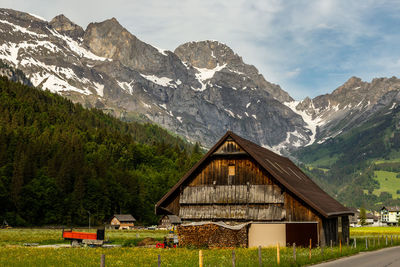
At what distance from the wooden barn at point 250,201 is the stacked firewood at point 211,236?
2.40 ft

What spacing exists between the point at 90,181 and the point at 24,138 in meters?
48.7

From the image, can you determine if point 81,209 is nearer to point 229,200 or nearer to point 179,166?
point 179,166

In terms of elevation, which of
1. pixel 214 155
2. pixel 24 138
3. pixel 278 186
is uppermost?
pixel 24 138

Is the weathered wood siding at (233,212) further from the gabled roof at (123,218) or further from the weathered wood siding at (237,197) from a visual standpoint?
the gabled roof at (123,218)

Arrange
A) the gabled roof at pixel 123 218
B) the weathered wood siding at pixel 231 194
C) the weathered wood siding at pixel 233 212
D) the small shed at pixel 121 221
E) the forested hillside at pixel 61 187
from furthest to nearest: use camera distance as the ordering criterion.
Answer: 1. the gabled roof at pixel 123 218
2. the small shed at pixel 121 221
3. the forested hillside at pixel 61 187
4. the weathered wood siding at pixel 231 194
5. the weathered wood siding at pixel 233 212

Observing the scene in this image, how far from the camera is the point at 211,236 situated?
134 ft

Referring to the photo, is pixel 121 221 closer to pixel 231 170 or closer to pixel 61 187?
pixel 61 187

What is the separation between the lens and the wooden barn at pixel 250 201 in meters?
40.1

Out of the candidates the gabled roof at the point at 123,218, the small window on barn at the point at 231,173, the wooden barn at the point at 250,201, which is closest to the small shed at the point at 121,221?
the gabled roof at the point at 123,218

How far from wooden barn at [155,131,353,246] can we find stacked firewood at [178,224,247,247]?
73 centimetres

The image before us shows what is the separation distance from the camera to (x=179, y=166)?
200 meters

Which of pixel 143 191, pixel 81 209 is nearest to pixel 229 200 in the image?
pixel 81 209

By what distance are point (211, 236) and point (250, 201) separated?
15.6 ft

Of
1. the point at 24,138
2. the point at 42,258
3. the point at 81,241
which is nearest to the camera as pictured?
the point at 42,258
